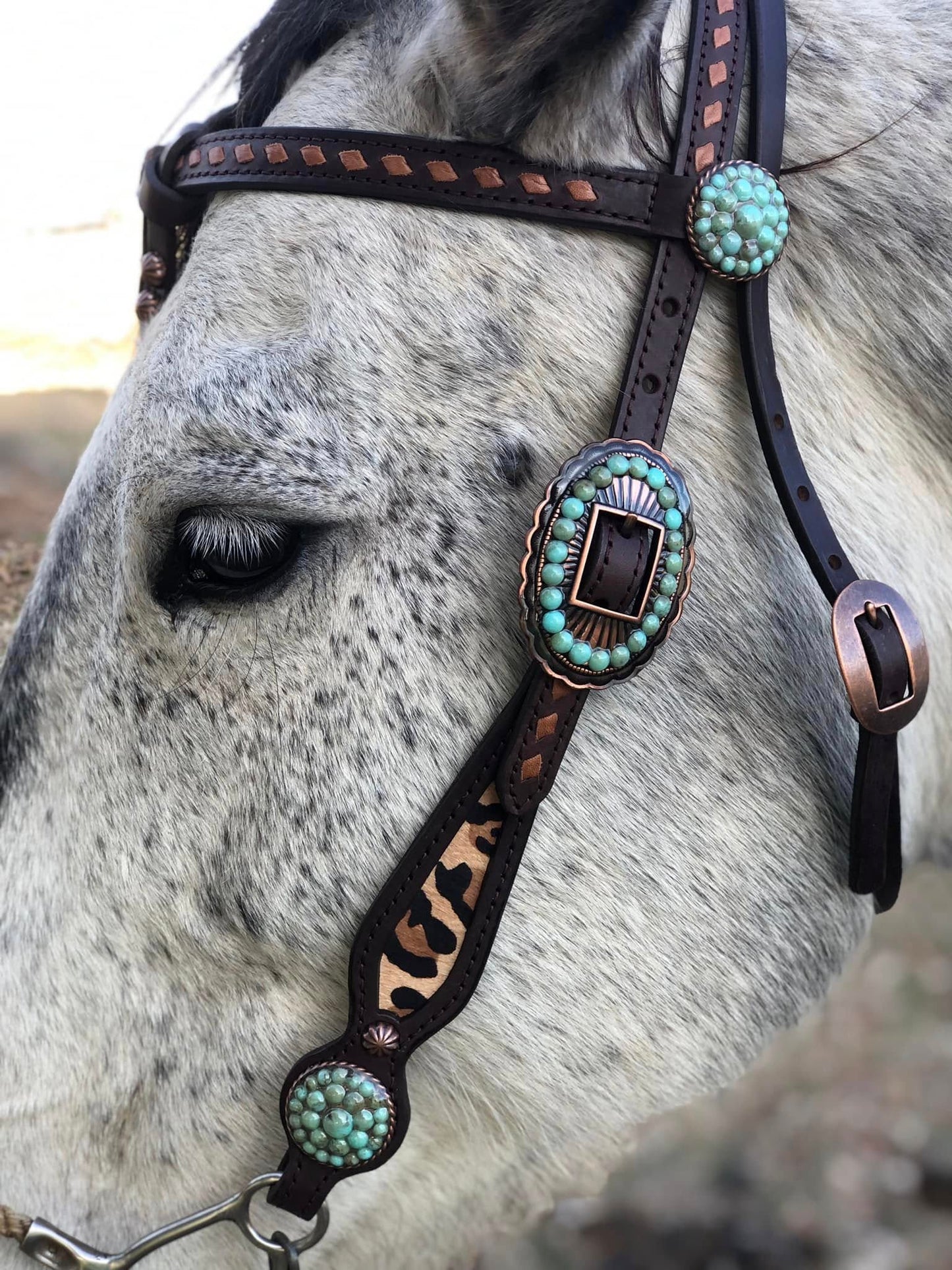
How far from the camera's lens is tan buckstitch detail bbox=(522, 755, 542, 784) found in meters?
0.88

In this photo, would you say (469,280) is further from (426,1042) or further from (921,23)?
(426,1042)

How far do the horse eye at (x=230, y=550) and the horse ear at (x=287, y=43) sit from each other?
50 cm

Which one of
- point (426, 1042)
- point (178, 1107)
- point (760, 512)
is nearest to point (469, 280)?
point (760, 512)

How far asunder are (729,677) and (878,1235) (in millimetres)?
2184

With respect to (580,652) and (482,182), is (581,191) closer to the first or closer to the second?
(482,182)

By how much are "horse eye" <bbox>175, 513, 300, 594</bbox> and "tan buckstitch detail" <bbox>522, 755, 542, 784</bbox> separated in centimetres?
27

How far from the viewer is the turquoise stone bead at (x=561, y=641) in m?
0.84

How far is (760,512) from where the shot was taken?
36.4 inches

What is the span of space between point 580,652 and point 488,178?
416 millimetres

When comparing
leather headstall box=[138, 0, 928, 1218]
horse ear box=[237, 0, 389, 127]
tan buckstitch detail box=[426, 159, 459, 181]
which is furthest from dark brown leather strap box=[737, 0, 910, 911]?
horse ear box=[237, 0, 389, 127]

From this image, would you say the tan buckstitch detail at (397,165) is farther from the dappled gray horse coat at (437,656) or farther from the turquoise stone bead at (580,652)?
the turquoise stone bead at (580,652)

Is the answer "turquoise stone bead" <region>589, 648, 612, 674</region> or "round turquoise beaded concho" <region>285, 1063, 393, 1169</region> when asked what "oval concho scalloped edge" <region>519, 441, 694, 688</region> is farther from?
"round turquoise beaded concho" <region>285, 1063, 393, 1169</region>

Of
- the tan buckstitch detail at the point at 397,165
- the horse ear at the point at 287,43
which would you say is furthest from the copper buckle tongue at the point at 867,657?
the horse ear at the point at 287,43

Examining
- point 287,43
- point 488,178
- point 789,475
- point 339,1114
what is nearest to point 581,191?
point 488,178
